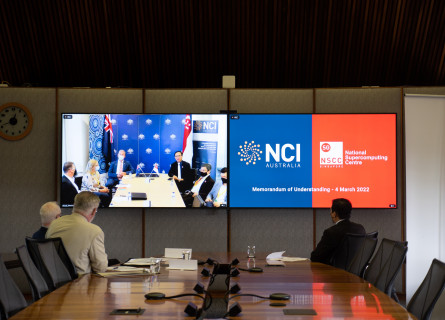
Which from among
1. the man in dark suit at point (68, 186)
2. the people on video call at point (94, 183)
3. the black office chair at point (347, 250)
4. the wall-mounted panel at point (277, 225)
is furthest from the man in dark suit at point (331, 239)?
the man in dark suit at point (68, 186)

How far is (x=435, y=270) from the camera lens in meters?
2.85

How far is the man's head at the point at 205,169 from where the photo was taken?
7184 millimetres

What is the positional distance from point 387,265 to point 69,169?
4.56 metres

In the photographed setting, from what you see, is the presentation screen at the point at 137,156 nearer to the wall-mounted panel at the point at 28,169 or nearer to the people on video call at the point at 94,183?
the people on video call at the point at 94,183

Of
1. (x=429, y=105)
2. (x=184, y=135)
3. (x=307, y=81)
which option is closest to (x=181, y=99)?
(x=184, y=135)

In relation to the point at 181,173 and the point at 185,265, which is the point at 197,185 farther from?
the point at 185,265

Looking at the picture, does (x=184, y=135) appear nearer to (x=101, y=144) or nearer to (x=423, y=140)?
(x=101, y=144)

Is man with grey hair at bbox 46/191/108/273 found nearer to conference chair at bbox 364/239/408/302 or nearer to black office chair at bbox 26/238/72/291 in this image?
black office chair at bbox 26/238/72/291

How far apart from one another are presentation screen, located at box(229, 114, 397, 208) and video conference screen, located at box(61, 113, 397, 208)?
0.01 meters

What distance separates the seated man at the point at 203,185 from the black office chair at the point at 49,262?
10.3 feet

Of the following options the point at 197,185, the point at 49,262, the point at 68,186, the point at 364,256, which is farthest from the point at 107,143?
the point at 364,256

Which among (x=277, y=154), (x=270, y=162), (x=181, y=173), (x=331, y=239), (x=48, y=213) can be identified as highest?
Result: (x=277, y=154)

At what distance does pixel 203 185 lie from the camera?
283 inches

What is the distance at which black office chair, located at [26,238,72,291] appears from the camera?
3.94m
